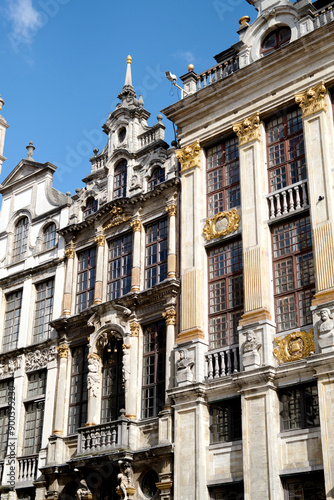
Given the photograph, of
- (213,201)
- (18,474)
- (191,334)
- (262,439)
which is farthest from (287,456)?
(18,474)

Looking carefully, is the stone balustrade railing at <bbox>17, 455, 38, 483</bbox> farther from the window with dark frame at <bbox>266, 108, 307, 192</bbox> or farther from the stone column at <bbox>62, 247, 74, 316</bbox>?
the window with dark frame at <bbox>266, 108, 307, 192</bbox>

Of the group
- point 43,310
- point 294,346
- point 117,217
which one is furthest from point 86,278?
point 294,346

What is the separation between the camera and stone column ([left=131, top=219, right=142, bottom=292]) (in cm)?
2650

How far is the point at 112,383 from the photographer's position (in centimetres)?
2612

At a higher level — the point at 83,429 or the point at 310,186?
the point at 310,186

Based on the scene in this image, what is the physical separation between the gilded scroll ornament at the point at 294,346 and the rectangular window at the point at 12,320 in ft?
43.4

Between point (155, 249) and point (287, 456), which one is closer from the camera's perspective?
point (287, 456)

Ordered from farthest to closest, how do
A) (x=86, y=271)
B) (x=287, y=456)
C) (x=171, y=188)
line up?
(x=86, y=271)
(x=171, y=188)
(x=287, y=456)

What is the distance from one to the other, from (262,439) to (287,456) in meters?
0.80

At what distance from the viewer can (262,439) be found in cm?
2053

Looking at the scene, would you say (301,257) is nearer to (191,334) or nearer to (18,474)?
(191,334)

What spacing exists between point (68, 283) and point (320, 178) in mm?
11469

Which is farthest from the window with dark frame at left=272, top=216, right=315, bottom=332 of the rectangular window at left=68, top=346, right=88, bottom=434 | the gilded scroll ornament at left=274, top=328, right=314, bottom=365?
the rectangular window at left=68, top=346, right=88, bottom=434

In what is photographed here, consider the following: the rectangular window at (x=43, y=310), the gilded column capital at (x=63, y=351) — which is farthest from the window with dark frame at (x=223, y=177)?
the rectangular window at (x=43, y=310)
